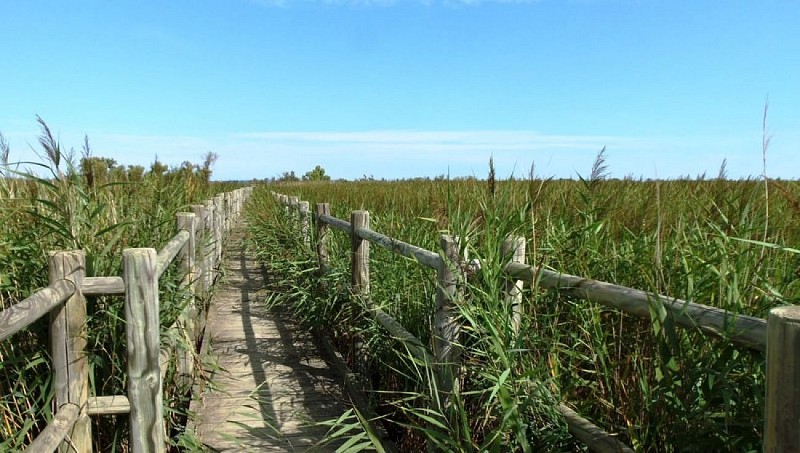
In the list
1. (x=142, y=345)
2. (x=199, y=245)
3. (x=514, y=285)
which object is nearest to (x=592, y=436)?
(x=514, y=285)

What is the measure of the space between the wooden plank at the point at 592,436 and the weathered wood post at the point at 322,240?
368 cm

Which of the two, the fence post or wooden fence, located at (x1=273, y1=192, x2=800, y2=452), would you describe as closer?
wooden fence, located at (x1=273, y1=192, x2=800, y2=452)

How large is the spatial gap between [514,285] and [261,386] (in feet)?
7.09

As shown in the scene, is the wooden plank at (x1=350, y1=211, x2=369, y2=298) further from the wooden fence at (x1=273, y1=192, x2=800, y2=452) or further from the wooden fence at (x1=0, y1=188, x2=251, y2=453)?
the wooden fence at (x1=0, y1=188, x2=251, y2=453)

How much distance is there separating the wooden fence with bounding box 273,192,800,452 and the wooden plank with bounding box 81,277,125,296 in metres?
1.36

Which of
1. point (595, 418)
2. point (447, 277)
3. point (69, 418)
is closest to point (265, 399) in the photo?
point (69, 418)

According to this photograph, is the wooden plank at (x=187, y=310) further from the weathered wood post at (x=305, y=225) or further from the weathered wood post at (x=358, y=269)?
the weathered wood post at (x=305, y=225)

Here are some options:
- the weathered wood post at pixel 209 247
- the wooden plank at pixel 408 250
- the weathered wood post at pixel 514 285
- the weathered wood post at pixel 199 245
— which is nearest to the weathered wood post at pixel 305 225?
the weathered wood post at pixel 209 247

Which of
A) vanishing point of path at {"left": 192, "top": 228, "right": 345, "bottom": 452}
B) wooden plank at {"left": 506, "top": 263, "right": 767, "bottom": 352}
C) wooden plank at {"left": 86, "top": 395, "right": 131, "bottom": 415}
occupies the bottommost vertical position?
vanishing point of path at {"left": 192, "top": 228, "right": 345, "bottom": 452}

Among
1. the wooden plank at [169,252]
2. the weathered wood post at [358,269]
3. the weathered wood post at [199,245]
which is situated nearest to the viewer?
the wooden plank at [169,252]

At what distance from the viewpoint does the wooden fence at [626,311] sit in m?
0.98

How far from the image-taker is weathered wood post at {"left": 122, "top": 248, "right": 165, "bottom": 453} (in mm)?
2406

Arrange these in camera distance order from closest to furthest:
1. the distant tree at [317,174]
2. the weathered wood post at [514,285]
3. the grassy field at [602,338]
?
the grassy field at [602,338] → the weathered wood post at [514,285] → the distant tree at [317,174]

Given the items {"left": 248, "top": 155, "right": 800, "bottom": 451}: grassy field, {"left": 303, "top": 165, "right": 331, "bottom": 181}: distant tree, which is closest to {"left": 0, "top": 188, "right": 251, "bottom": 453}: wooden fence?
{"left": 248, "top": 155, "right": 800, "bottom": 451}: grassy field
